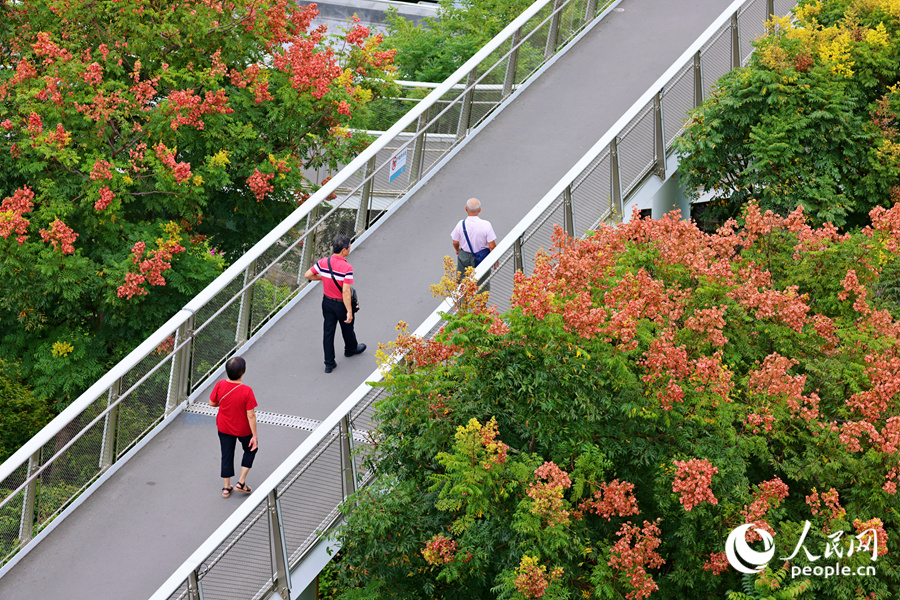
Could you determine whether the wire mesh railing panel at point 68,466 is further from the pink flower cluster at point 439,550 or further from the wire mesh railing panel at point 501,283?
the pink flower cluster at point 439,550

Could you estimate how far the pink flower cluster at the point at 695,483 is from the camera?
5.79 metres

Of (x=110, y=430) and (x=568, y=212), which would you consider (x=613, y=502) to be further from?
(x=110, y=430)

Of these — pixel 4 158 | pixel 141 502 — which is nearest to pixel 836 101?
pixel 141 502

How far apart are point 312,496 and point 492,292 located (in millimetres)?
2552

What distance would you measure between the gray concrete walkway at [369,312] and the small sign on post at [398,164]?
1.20 ft

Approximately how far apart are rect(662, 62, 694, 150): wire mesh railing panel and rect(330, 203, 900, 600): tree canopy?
4.49 meters

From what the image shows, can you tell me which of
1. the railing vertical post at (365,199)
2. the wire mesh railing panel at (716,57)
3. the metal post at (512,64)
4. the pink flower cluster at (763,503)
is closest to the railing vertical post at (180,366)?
the railing vertical post at (365,199)

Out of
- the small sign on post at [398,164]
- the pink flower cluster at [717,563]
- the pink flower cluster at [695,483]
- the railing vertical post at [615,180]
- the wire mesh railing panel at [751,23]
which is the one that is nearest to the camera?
the pink flower cluster at [695,483]

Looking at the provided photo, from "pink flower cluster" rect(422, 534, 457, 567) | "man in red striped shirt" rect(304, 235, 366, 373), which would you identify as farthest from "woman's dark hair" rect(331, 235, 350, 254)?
"pink flower cluster" rect(422, 534, 457, 567)

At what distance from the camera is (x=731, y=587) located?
20.6 ft

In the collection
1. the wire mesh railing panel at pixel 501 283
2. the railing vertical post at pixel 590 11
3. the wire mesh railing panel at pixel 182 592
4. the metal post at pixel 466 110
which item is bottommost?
the wire mesh railing panel at pixel 182 592

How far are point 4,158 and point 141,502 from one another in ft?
18.5

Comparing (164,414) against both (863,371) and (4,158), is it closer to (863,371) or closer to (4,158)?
(4,158)

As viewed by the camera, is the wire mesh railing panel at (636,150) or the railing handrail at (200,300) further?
the wire mesh railing panel at (636,150)
